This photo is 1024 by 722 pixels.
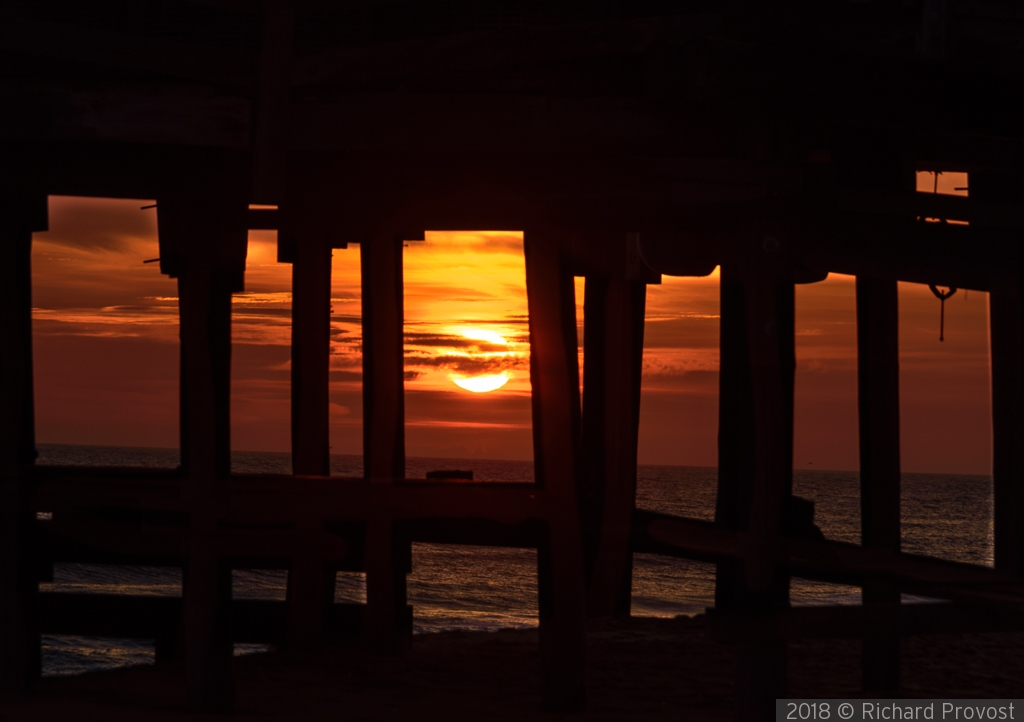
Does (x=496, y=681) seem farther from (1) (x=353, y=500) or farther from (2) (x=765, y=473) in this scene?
(2) (x=765, y=473)

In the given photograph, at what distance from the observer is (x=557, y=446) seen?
5.07m

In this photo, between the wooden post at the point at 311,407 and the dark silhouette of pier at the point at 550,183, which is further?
the wooden post at the point at 311,407

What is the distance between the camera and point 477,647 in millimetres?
7918

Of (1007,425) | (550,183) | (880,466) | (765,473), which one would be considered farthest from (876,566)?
(550,183)

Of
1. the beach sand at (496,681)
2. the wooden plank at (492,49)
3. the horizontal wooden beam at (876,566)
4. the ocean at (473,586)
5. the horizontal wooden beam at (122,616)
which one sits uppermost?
the wooden plank at (492,49)

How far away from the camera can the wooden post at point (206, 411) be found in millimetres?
4898

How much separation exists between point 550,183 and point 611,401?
15.5 ft

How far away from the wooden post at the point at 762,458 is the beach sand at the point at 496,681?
0.27 m

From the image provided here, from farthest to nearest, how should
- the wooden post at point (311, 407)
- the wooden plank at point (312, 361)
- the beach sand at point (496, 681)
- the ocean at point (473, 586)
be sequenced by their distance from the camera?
the ocean at point (473, 586) < the wooden plank at point (312, 361) < the wooden post at point (311, 407) < the beach sand at point (496, 681)

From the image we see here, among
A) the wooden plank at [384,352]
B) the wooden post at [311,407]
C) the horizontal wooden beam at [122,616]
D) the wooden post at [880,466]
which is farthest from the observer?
the wooden post at [311,407]

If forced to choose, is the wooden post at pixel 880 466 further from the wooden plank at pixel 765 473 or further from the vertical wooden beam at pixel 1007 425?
the wooden plank at pixel 765 473

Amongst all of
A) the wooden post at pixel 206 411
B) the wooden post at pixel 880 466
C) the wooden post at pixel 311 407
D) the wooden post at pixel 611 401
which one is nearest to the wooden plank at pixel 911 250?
the wooden post at pixel 880 466

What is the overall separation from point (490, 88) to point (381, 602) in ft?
12.6

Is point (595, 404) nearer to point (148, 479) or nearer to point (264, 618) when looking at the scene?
point (264, 618)
